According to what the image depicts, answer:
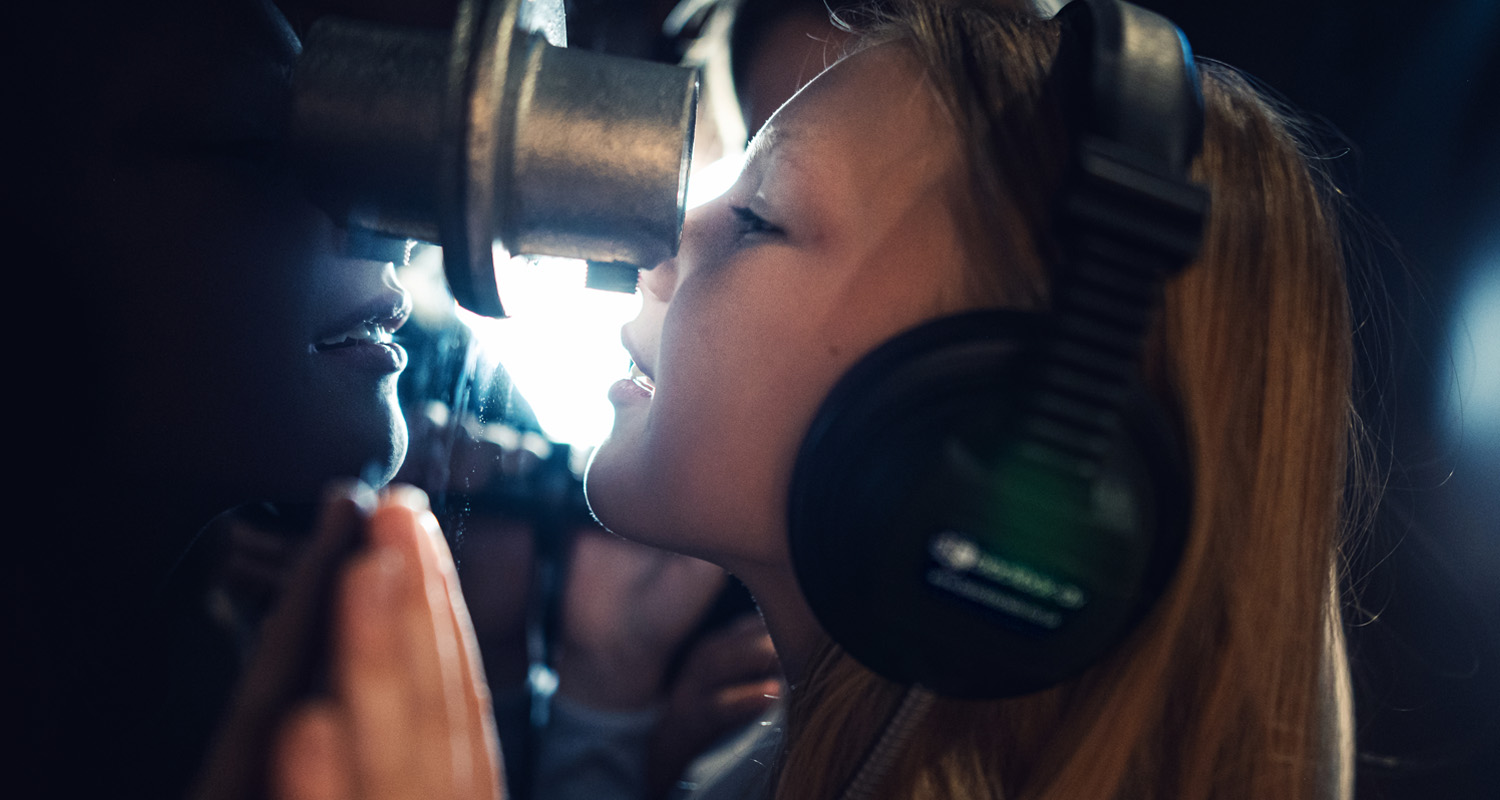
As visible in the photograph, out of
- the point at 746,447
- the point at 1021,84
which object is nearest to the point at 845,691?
the point at 746,447

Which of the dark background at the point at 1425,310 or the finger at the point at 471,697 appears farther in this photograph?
the dark background at the point at 1425,310

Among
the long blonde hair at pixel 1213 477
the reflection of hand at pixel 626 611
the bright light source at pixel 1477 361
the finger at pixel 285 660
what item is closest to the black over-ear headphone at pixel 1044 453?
the long blonde hair at pixel 1213 477

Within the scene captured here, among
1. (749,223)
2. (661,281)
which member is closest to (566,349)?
(661,281)

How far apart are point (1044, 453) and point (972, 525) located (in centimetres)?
5

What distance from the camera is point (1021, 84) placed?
19.9 inches

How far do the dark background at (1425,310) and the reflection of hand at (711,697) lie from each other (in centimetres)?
76

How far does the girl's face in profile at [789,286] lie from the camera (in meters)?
0.51

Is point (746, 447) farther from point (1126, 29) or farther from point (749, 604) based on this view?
point (749, 604)

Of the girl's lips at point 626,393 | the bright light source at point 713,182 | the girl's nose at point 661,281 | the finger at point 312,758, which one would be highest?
the bright light source at point 713,182

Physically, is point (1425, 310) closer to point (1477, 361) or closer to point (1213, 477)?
point (1477, 361)

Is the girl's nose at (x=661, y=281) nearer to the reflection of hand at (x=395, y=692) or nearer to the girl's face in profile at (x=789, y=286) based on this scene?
the girl's face in profile at (x=789, y=286)

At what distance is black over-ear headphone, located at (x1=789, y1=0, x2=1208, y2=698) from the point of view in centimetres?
33

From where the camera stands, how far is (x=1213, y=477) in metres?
0.49

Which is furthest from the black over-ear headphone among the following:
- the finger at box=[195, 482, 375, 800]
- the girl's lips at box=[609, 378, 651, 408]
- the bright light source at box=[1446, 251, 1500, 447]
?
the bright light source at box=[1446, 251, 1500, 447]
